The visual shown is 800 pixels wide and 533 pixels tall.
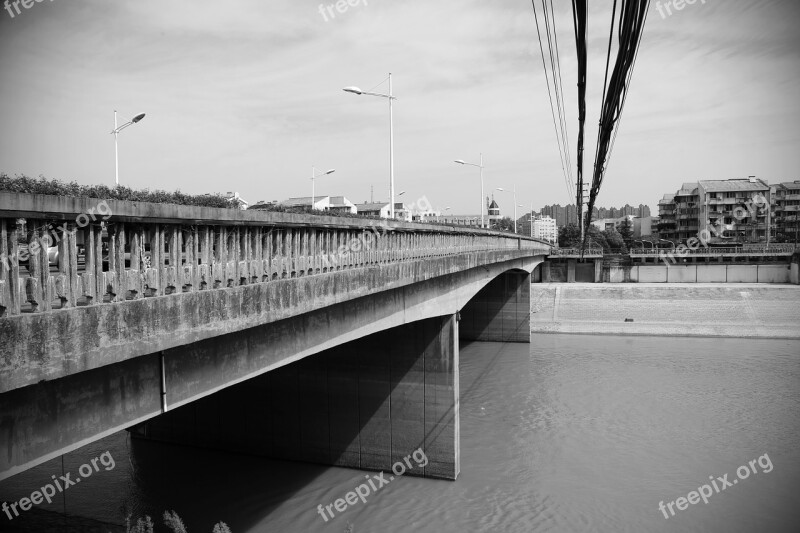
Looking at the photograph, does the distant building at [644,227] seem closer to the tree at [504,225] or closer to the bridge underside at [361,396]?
the tree at [504,225]

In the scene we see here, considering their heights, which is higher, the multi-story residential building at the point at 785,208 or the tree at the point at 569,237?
the multi-story residential building at the point at 785,208

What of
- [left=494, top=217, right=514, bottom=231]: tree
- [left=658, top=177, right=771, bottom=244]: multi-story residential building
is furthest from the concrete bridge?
[left=494, top=217, right=514, bottom=231]: tree

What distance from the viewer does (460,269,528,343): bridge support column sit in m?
34.3

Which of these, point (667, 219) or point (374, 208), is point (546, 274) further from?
point (667, 219)

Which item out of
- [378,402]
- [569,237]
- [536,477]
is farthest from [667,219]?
[378,402]

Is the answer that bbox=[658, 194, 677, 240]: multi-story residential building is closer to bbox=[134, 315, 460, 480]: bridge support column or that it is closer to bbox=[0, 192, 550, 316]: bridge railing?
bbox=[134, 315, 460, 480]: bridge support column

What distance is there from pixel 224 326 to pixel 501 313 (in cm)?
2986

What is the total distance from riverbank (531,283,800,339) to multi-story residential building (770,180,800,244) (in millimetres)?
44529

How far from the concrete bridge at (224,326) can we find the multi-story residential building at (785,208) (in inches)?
3218

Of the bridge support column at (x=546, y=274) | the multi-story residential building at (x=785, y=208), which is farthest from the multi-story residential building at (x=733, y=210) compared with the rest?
the bridge support column at (x=546, y=274)

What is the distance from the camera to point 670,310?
128 feet

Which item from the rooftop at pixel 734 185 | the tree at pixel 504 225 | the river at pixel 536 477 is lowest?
the river at pixel 536 477

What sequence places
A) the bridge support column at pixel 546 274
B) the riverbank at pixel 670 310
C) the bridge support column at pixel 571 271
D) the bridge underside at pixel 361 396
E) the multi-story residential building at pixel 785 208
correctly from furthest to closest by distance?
1. the multi-story residential building at pixel 785 208
2. the bridge support column at pixel 546 274
3. the bridge support column at pixel 571 271
4. the riverbank at pixel 670 310
5. the bridge underside at pixel 361 396

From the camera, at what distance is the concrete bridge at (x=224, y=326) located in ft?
14.0
